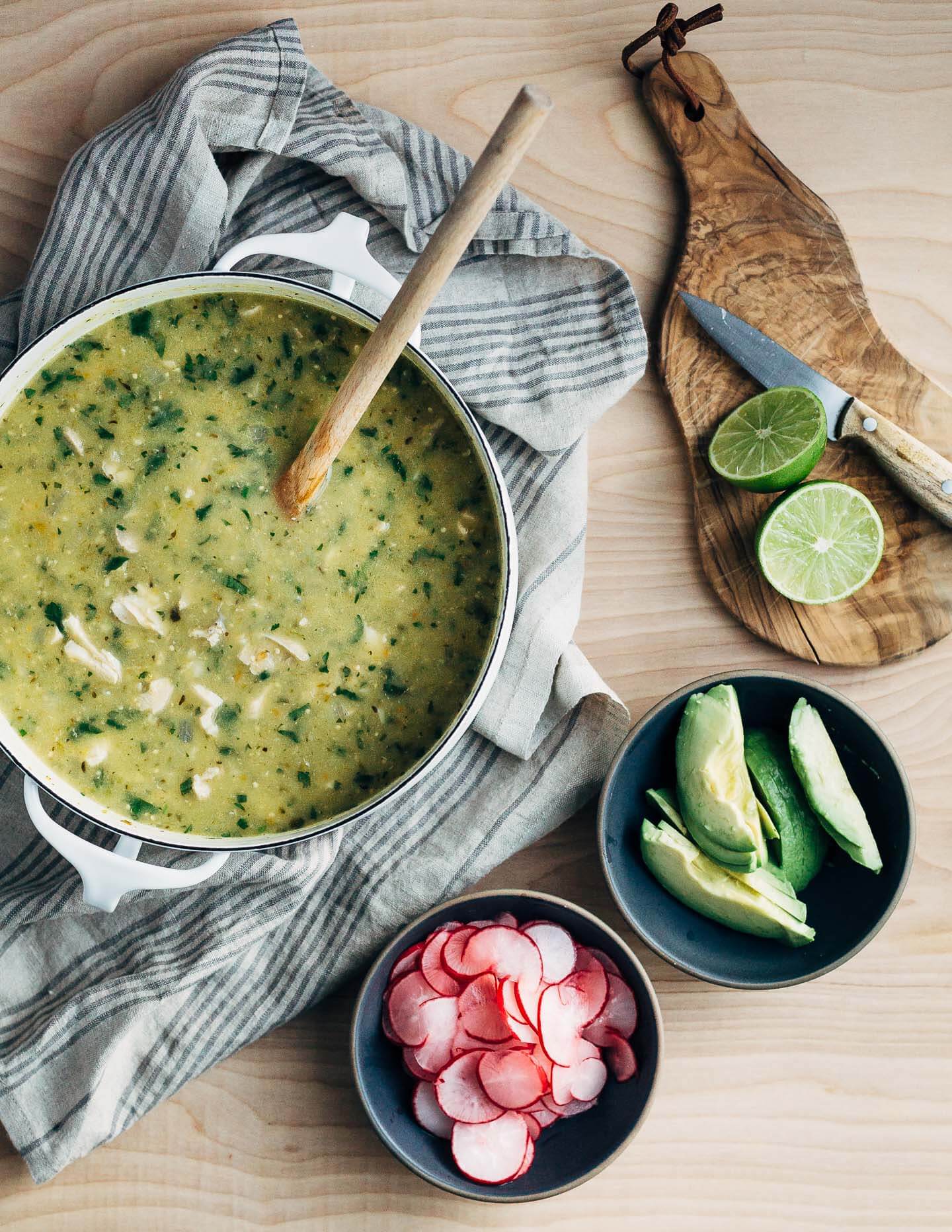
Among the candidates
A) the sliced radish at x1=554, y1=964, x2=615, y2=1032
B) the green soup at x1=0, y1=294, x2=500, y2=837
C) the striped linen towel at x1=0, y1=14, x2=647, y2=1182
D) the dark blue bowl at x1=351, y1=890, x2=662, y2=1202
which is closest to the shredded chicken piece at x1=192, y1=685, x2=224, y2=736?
the green soup at x1=0, y1=294, x2=500, y2=837

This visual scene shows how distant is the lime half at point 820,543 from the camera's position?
4.97ft

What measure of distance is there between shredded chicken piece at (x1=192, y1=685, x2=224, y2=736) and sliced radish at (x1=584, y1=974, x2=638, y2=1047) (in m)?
0.69

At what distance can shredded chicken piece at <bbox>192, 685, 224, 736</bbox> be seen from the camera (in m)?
1.30

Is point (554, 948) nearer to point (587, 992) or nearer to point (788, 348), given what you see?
point (587, 992)

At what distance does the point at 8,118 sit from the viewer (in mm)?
1501

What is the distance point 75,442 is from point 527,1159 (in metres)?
1.17

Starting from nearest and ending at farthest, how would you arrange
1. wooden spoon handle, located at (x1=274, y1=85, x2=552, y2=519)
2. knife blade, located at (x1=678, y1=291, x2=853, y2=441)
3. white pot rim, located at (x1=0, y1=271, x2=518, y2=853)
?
wooden spoon handle, located at (x1=274, y1=85, x2=552, y2=519)
white pot rim, located at (x1=0, y1=271, x2=518, y2=853)
knife blade, located at (x1=678, y1=291, x2=853, y2=441)

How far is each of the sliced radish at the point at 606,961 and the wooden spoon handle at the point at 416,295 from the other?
2.56ft

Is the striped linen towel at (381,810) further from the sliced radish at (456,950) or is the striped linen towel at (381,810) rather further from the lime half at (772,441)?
the lime half at (772,441)

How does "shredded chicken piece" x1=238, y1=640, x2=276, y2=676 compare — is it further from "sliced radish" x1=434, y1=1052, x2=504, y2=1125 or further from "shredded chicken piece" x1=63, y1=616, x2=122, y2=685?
"sliced radish" x1=434, y1=1052, x2=504, y2=1125

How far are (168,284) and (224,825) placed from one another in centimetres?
69

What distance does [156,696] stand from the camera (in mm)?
1305

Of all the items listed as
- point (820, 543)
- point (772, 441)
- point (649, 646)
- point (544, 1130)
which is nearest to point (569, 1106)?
point (544, 1130)

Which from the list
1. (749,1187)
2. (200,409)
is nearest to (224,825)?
(200,409)
